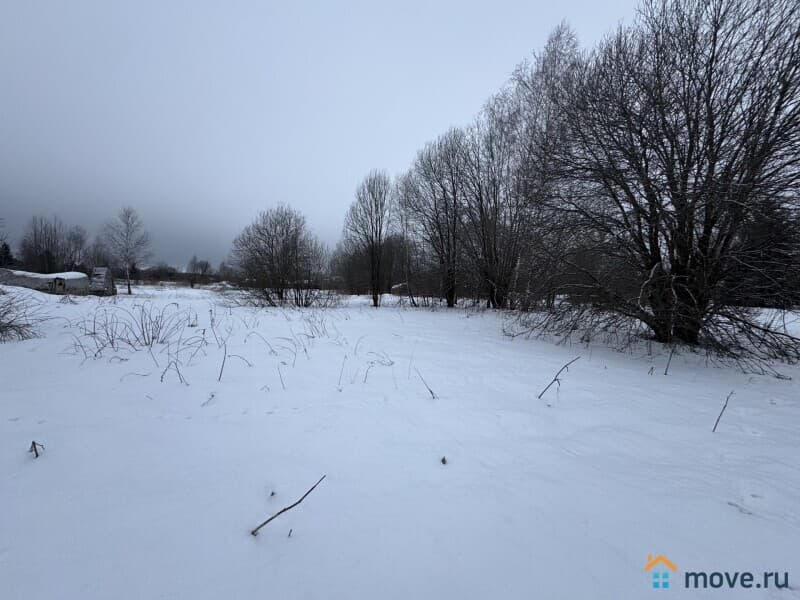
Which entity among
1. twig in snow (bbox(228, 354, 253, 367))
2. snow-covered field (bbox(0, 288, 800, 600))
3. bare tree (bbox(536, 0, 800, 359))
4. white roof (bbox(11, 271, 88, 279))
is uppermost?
bare tree (bbox(536, 0, 800, 359))

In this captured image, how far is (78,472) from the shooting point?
1.57 m

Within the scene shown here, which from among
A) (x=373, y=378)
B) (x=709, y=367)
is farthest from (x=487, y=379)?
(x=709, y=367)

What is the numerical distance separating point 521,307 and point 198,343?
6.48m

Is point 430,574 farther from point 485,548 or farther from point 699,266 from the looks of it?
point 699,266

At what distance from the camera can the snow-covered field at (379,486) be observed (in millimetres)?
1094

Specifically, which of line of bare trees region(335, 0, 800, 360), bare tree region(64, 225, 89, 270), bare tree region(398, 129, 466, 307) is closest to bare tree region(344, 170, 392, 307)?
bare tree region(398, 129, 466, 307)

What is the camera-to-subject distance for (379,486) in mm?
1554

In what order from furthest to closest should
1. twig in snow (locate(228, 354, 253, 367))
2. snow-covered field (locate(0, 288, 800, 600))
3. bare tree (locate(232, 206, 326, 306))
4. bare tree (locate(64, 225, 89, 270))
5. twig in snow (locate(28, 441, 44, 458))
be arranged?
1. bare tree (locate(64, 225, 89, 270))
2. bare tree (locate(232, 206, 326, 306))
3. twig in snow (locate(228, 354, 253, 367))
4. twig in snow (locate(28, 441, 44, 458))
5. snow-covered field (locate(0, 288, 800, 600))
